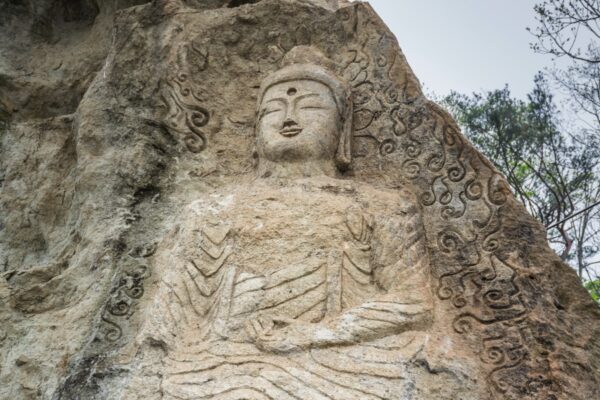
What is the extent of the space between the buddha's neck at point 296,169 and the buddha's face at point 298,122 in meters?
0.04

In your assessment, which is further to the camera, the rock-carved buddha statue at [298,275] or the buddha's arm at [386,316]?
the buddha's arm at [386,316]

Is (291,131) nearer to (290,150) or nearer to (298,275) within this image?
(290,150)

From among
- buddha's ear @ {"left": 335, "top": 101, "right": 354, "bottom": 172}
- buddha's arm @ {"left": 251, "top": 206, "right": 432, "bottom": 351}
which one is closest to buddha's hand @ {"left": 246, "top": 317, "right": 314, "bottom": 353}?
buddha's arm @ {"left": 251, "top": 206, "right": 432, "bottom": 351}

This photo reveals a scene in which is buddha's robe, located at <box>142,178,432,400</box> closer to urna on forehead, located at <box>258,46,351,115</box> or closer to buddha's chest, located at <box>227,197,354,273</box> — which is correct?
buddha's chest, located at <box>227,197,354,273</box>

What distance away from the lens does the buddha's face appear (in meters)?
6.23

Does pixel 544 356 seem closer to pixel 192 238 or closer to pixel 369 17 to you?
pixel 192 238

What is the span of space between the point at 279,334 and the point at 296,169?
1.69 metres

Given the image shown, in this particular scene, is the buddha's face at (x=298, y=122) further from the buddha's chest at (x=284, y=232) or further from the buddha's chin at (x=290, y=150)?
the buddha's chest at (x=284, y=232)

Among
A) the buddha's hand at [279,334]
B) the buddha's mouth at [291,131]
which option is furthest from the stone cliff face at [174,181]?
the buddha's hand at [279,334]

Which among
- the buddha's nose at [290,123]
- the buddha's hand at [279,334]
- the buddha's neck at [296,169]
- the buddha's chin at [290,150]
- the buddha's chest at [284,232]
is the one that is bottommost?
the buddha's hand at [279,334]

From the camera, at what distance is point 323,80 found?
6566 millimetres

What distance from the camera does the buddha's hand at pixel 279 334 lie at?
189 inches

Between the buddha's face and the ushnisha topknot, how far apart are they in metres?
0.04

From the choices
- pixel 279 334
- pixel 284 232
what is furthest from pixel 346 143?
pixel 279 334
